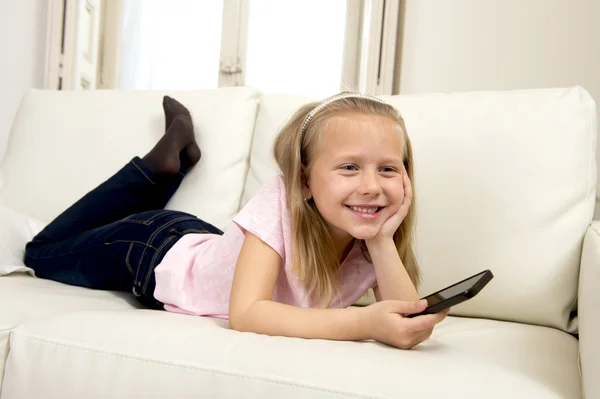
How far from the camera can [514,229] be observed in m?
1.17

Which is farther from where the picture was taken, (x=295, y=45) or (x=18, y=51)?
(x=295, y=45)

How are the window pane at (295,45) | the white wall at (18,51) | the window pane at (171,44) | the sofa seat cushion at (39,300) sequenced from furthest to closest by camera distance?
the window pane at (171,44), the window pane at (295,45), the white wall at (18,51), the sofa seat cushion at (39,300)

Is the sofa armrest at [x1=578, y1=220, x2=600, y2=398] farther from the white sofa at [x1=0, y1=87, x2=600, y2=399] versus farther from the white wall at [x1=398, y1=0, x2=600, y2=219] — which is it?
the white wall at [x1=398, y1=0, x2=600, y2=219]

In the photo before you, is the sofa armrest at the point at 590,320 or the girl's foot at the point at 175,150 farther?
the girl's foot at the point at 175,150

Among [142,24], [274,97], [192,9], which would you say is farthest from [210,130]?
[142,24]

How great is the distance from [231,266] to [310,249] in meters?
0.21

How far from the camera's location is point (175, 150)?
4.57 feet

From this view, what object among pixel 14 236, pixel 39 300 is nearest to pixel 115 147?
pixel 14 236

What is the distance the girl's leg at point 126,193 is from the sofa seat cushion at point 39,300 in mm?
143

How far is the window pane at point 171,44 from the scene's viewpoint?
342 cm

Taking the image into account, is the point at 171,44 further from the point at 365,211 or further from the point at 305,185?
the point at 365,211

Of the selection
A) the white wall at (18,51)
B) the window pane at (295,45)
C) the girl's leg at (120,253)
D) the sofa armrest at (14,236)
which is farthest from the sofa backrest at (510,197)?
the white wall at (18,51)

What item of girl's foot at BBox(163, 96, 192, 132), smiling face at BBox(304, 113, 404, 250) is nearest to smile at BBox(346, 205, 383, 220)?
smiling face at BBox(304, 113, 404, 250)

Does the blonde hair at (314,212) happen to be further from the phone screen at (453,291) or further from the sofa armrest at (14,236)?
the sofa armrest at (14,236)
